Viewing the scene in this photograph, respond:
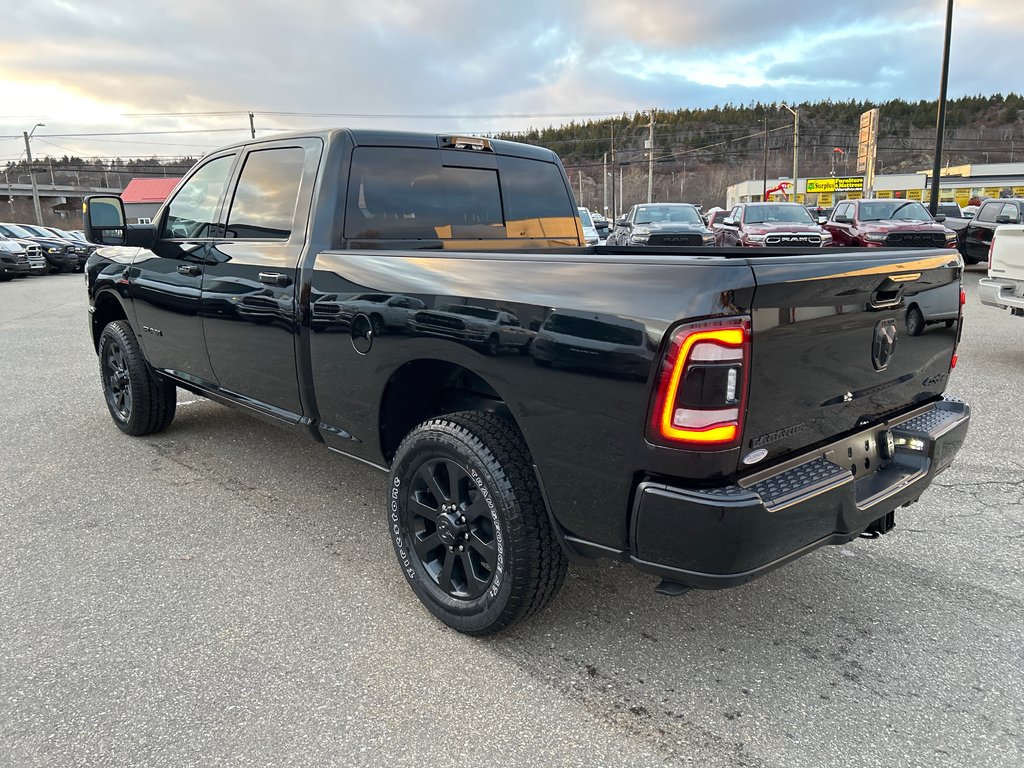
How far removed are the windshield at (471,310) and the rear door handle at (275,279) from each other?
42.9 inches

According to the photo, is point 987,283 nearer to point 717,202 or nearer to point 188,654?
point 188,654

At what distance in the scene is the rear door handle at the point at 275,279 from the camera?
3.42m

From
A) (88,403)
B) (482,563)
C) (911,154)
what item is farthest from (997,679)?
(911,154)

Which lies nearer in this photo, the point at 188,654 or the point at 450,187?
the point at 188,654

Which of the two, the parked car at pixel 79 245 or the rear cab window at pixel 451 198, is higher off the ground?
the rear cab window at pixel 451 198

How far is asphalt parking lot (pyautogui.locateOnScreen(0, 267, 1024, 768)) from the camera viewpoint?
2.23m

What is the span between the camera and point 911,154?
12631 centimetres

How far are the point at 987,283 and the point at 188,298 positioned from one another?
7763 millimetres

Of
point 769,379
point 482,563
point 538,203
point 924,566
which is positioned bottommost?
point 924,566

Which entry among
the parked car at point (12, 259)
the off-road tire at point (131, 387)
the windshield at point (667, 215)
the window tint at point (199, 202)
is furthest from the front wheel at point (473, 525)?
the parked car at point (12, 259)

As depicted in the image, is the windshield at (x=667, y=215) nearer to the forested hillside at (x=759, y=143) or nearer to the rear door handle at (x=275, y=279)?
the rear door handle at (x=275, y=279)

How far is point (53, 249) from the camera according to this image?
24859 mm

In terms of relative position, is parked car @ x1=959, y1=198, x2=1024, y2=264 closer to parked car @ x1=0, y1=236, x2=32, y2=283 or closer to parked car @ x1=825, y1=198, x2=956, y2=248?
parked car @ x1=825, y1=198, x2=956, y2=248

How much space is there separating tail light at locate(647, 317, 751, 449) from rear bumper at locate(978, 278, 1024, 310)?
6.81 meters
